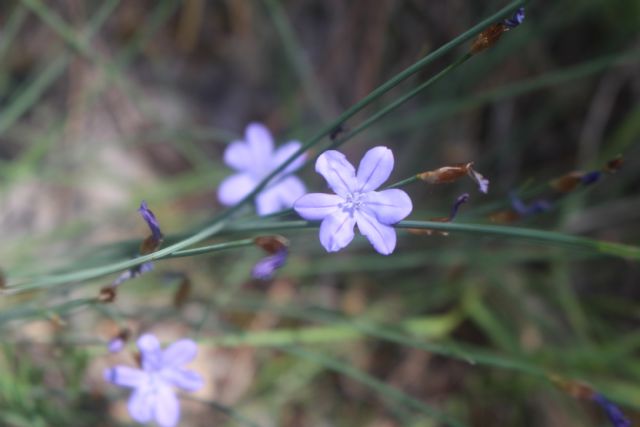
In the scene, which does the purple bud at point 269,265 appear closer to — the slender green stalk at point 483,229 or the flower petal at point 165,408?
the slender green stalk at point 483,229

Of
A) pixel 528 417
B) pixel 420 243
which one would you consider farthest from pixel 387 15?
pixel 528 417

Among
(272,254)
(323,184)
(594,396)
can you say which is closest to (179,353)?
(272,254)

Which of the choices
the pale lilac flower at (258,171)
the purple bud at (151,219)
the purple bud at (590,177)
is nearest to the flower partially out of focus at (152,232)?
the purple bud at (151,219)

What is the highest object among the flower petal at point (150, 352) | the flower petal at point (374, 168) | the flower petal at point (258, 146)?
the flower petal at point (258, 146)

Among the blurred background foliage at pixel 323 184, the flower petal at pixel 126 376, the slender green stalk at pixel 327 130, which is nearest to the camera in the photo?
the slender green stalk at pixel 327 130

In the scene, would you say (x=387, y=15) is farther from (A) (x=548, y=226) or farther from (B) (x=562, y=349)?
(B) (x=562, y=349)

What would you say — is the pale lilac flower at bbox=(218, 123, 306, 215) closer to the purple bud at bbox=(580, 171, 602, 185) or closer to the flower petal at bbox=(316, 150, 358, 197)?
the flower petal at bbox=(316, 150, 358, 197)
